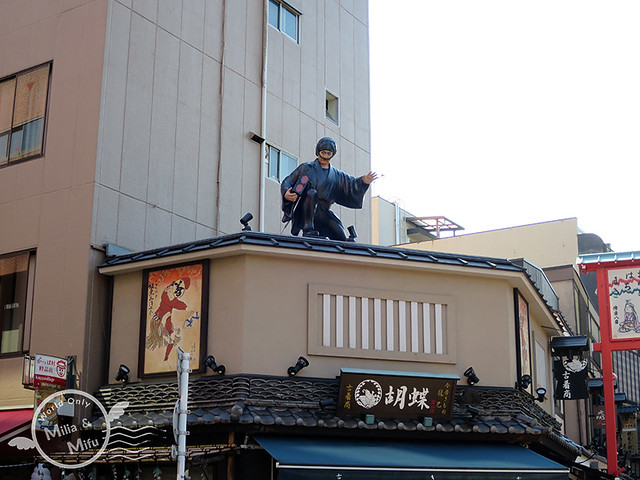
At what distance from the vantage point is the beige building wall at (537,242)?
138ft

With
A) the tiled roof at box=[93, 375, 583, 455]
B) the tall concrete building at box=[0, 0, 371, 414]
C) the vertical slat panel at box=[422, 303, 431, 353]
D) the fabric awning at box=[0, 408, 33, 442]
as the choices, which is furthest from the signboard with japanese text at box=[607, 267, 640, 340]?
the fabric awning at box=[0, 408, 33, 442]

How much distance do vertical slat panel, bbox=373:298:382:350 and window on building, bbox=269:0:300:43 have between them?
11304mm

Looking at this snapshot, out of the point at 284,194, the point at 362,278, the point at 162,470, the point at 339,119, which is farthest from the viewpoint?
the point at 339,119

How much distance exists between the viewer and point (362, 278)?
18172 millimetres

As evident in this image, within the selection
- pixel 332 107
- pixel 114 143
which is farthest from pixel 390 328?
pixel 332 107

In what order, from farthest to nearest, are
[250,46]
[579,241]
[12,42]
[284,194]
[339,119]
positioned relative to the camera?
[579,241], [339,119], [250,46], [12,42], [284,194]

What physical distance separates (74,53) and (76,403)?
822cm

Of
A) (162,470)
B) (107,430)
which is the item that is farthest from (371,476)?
(107,430)

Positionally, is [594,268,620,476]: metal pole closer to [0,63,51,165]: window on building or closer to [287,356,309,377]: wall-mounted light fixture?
[287,356,309,377]: wall-mounted light fixture

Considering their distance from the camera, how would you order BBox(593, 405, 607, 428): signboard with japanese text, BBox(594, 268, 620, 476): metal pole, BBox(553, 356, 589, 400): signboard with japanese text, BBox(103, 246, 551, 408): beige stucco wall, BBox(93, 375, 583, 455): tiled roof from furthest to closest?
1. BBox(593, 405, 607, 428): signboard with japanese text
2. BBox(594, 268, 620, 476): metal pole
3. BBox(553, 356, 589, 400): signboard with japanese text
4. BBox(103, 246, 551, 408): beige stucco wall
5. BBox(93, 375, 583, 455): tiled roof

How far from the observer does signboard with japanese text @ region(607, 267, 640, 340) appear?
25.1m

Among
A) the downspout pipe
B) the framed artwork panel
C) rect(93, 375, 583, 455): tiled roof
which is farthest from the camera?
the downspout pipe

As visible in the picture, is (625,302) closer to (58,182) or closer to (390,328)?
(390,328)

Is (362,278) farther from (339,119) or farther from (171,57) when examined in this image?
(339,119)
